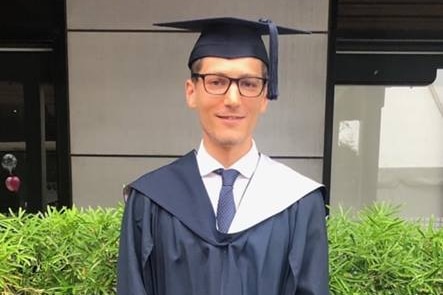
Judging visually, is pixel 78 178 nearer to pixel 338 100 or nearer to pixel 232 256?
pixel 338 100

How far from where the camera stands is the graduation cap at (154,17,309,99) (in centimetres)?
163

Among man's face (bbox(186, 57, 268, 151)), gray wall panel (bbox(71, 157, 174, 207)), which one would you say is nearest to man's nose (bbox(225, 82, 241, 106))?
man's face (bbox(186, 57, 268, 151))

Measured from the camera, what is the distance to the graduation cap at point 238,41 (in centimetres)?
163

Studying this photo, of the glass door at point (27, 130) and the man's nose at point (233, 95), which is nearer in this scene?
the man's nose at point (233, 95)

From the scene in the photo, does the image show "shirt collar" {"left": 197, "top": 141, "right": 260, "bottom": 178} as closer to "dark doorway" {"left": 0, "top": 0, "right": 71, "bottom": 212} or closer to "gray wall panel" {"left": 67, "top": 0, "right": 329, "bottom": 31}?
"gray wall panel" {"left": 67, "top": 0, "right": 329, "bottom": 31}

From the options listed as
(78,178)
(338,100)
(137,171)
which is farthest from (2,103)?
(338,100)

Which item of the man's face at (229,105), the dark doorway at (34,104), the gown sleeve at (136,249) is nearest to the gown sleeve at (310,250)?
the man's face at (229,105)

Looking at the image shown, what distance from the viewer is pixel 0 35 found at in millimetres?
4258

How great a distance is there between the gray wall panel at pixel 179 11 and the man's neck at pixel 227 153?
258 centimetres

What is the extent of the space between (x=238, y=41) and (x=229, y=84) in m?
0.15

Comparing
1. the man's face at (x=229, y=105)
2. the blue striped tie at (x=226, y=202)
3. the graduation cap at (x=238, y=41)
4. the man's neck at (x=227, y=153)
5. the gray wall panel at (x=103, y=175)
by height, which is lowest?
the gray wall panel at (x=103, y=175)

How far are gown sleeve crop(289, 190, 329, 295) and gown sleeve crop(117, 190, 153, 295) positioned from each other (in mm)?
445

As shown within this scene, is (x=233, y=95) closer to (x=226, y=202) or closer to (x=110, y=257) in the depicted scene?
(x=226, y=202)

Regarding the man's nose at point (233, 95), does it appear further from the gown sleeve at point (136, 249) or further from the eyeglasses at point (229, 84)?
the gown sleeve at point (136, 249)
